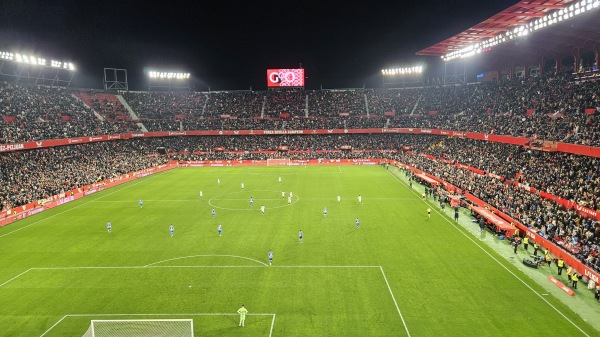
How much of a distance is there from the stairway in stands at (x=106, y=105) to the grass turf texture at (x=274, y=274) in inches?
1630

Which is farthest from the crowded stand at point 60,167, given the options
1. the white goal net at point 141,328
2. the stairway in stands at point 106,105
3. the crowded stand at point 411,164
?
the white goal net at point 141,328

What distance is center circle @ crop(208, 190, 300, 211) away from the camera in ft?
128

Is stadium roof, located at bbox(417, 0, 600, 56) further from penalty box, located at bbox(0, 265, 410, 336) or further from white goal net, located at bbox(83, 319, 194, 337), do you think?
white goal net, located at bbox(83, 319, 194, 337)

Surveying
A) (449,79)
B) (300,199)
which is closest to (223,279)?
(300,199)

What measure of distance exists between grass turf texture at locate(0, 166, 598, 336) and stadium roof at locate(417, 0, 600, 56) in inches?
831

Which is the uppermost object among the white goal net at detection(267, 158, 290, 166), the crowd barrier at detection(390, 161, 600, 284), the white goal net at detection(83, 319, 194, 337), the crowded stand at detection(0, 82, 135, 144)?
the crowded stand at detection(0, 82, 135, 144)

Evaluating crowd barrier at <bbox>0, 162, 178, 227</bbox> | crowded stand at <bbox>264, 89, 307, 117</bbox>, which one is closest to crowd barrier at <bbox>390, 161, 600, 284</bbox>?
crowd barrier at <bbox>0, 162, 178, 227</bbox>

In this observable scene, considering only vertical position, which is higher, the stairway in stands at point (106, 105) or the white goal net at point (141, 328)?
the stairway in stands at point (106, 105)

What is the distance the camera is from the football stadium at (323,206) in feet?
59.2

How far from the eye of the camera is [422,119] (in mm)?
77062

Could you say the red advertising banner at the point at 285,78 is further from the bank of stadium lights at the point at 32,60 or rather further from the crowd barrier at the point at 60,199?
the bank of stadium lights at the point at 32,60

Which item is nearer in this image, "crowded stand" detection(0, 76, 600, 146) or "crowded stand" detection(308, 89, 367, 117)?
"crowded stand" detection(0, 76, 600, 146)

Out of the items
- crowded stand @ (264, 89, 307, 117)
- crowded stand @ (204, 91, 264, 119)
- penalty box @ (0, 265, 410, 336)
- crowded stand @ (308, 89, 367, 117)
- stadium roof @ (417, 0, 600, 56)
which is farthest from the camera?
crowded stand @ (264, 89, 307, 117)

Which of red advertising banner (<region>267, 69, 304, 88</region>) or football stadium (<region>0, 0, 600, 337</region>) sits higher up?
red advertising banner (<region>267, 69, 304, 88</region>)
